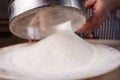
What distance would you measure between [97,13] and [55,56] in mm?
259

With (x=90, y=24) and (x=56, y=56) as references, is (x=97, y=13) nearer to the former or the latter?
(x=90, y=24)

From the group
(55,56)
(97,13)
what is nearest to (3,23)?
(97,13)

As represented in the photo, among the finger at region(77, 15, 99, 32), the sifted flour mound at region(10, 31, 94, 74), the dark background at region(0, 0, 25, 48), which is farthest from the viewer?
the dark background at region(0, 0, 25, 48)

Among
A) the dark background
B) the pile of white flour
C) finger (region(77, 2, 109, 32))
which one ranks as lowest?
the dark background

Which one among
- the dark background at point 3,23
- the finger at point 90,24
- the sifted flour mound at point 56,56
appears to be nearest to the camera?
the sifted flour mound at point 56,56

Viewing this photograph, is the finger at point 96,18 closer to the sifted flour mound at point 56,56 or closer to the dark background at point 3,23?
the sifted flour mound at point 56,56

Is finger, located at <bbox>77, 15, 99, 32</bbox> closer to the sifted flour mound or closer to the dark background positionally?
the sifted flour mound

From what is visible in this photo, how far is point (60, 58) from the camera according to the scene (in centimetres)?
53

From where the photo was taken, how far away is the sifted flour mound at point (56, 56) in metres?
0.51

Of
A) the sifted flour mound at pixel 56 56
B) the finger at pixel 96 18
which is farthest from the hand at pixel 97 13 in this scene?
the sifted flour mound at pixel 56 56

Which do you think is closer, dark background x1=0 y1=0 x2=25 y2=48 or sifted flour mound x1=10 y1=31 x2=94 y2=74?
sifted flour mound x1=10 y1=31 x2=94 y2=74

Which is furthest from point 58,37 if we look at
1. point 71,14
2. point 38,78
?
point 38,78

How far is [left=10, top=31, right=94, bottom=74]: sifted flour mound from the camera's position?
0.51 meters

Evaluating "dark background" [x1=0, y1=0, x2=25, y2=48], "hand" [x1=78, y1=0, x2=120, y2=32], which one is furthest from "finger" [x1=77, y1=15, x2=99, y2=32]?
"dark background" [x1=0, y1=0, x2=25, y2=48]
